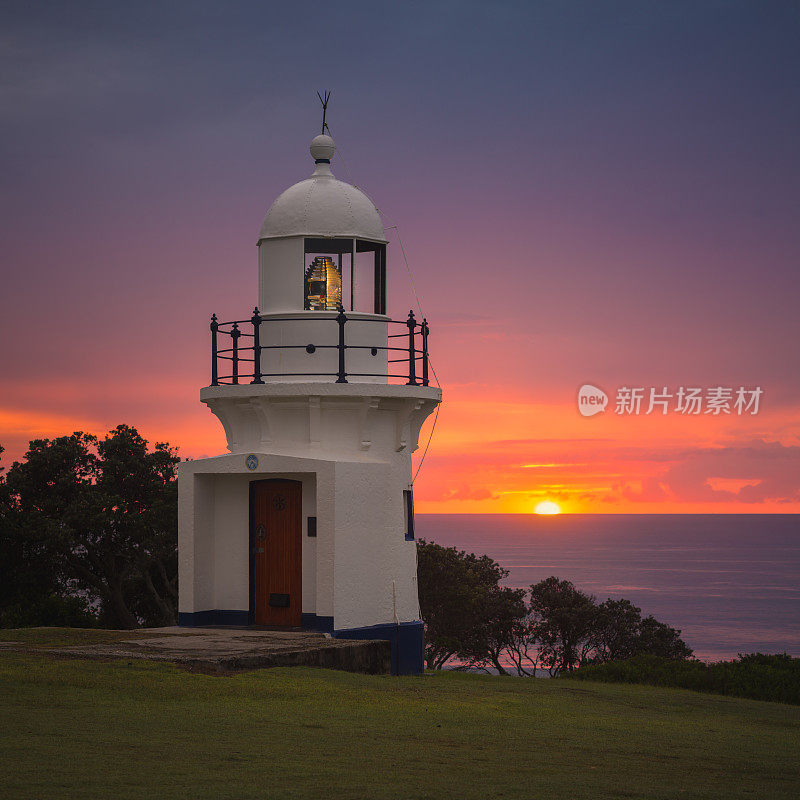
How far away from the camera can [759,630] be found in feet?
316

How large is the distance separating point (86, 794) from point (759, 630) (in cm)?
9527

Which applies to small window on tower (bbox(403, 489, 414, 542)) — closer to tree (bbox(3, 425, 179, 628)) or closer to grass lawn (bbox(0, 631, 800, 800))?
grass lawn (bbox(0, 631, 800, 800))

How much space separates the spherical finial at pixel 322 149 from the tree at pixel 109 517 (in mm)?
9719

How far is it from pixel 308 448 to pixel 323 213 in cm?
421

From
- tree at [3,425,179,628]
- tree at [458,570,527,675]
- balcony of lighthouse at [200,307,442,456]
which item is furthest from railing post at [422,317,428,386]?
tree at [458,570,527,675]

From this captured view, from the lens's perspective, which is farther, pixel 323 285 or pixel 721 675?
pixel 323 285

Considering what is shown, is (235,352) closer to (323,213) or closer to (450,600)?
(323,213)

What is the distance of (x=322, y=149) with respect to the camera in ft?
70.9

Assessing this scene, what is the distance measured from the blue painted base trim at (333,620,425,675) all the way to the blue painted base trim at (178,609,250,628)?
2.28m

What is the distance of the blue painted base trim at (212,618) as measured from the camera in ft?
66.1

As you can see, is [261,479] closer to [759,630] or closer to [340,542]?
[340,542]

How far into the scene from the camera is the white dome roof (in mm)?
20391

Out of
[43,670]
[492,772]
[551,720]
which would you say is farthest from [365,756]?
[43,670]

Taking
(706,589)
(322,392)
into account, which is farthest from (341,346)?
(706,589)
